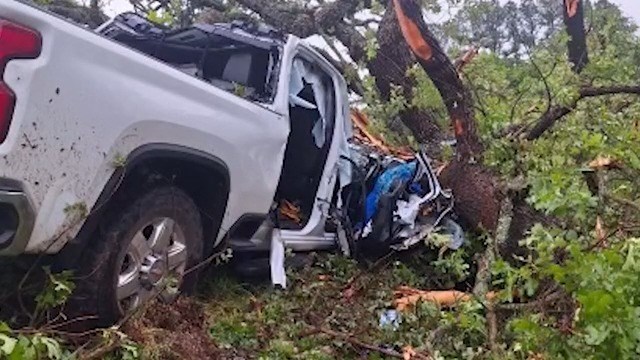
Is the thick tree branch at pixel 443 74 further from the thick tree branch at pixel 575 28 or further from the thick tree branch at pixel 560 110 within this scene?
the thick tree branch at pixel 575 28

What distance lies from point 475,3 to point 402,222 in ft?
8.12

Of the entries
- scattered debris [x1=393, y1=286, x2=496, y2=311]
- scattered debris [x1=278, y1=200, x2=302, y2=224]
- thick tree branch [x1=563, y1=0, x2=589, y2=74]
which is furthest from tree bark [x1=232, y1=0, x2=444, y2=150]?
scattered debris [x1=393, y1=286, x2=496, y2=311]

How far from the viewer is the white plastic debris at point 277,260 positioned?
4.63 meters

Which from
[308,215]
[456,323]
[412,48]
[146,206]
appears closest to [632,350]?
[456,323]

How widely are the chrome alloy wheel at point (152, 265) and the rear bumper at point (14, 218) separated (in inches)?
23.9

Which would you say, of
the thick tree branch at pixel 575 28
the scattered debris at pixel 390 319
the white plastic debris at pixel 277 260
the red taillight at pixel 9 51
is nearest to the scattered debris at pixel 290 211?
the white plastic debris at pixel 277 260

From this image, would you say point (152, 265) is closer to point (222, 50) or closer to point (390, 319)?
point (390, 319)

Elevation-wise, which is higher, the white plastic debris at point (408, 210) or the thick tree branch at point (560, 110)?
the thick tree branch at point (560, 110)

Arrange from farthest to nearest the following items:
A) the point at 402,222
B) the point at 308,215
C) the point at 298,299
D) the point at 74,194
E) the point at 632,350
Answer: the point at 402,222, the point at 308,215, the point at 298,299, the point at 74,194, the point at 632,350

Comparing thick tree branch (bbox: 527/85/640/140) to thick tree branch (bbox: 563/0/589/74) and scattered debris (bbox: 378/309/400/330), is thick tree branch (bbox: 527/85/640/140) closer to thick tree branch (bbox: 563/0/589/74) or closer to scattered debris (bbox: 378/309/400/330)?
scattered debris (bbox: 378/309/400/330)

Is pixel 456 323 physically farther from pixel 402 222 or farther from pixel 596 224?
pixel 402 222

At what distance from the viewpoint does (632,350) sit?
2.76 meters

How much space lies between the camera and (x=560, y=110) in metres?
5.72

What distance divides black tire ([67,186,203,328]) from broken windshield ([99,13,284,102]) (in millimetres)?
1305
